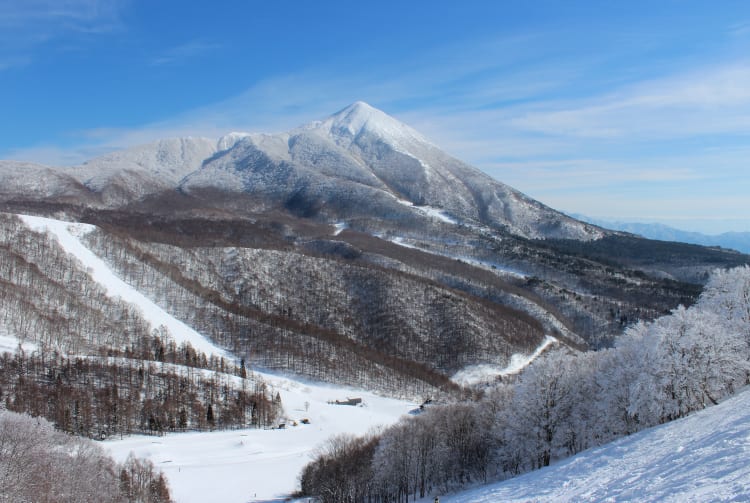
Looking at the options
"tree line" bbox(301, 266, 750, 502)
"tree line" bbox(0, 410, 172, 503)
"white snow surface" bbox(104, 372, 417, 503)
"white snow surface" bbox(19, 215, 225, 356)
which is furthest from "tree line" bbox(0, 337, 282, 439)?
"tree line" bbox(301, 266, 750, 502)

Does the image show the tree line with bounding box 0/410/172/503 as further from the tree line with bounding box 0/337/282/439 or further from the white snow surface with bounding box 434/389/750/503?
the tree line with bounding box 0/337/282/439

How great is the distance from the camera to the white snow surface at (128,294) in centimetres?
16050

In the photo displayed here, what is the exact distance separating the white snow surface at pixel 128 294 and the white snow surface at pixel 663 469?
428ft

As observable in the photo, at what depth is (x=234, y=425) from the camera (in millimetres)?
108625

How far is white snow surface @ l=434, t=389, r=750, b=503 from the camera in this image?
26.7m

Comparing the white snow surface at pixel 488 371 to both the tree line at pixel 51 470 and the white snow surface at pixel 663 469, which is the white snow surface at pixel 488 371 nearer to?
the tree line at pixel 51 470

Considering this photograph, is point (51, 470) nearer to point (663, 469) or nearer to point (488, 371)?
point (663, 469)

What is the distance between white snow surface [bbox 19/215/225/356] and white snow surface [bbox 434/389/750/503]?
13050cm

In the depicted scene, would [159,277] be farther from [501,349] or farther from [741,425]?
[741,425]

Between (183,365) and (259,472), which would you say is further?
(183,365)

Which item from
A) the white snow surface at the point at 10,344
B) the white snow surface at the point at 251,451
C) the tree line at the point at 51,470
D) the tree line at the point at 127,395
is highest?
the white snow surface at the point at 10,344

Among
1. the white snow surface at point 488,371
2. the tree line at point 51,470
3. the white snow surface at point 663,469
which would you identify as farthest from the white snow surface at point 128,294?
the white snow surface at point 663,469

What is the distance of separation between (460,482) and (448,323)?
11991cm

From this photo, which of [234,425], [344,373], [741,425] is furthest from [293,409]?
[741,425]
